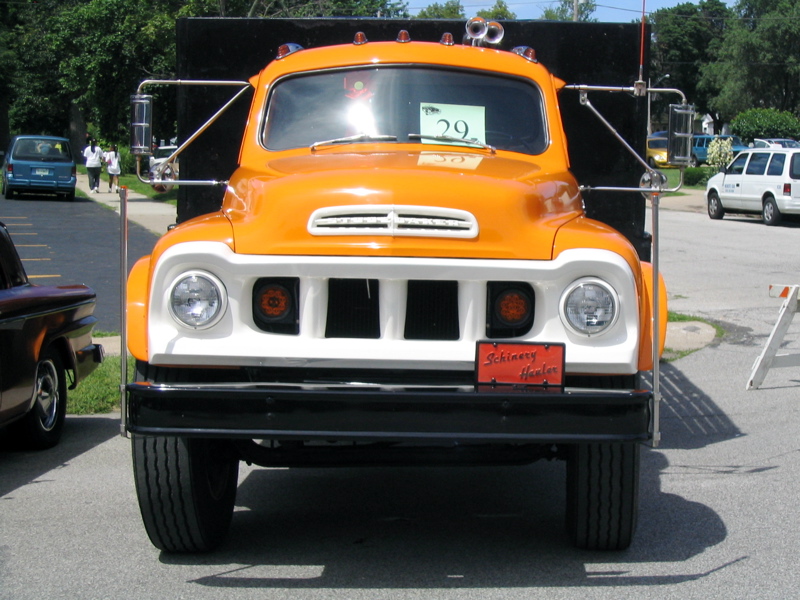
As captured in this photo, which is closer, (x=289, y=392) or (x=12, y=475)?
(x=289, y=392)

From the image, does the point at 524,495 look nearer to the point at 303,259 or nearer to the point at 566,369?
the point at 566,369

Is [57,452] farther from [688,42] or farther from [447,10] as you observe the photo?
[688,42]

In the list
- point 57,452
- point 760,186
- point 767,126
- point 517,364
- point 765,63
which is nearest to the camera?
point 517,364

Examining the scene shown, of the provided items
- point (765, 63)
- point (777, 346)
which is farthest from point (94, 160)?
point (765, 63)

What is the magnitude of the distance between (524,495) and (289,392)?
93.8 inches

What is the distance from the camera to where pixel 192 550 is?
4.86 m

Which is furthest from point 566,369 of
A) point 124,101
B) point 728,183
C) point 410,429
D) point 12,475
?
point 124,101

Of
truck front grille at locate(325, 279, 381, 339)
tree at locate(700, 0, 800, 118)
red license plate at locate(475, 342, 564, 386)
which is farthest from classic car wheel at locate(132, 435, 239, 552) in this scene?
tree at locate(700, 0, 800, 118)

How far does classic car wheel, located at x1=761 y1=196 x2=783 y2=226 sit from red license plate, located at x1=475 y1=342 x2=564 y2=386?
22.3m

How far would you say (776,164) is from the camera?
25.2m

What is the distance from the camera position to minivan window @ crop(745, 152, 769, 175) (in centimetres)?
2566

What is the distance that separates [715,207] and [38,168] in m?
19.3

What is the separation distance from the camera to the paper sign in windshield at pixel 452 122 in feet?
18.9

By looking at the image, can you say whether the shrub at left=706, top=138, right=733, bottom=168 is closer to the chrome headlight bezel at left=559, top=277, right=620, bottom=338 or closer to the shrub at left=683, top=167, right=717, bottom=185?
the shrub at left=683, top=167, right=717, bottom=185
